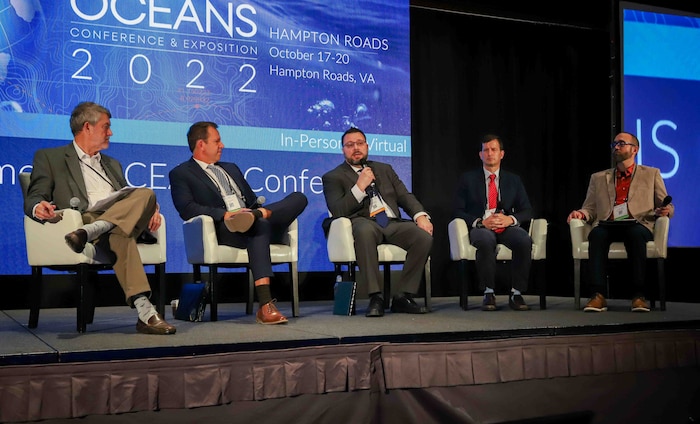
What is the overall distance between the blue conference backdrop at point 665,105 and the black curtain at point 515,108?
0.90 ft

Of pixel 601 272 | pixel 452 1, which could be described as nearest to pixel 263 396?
pixel 601 272

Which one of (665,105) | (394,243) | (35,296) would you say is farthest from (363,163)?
(665,105)

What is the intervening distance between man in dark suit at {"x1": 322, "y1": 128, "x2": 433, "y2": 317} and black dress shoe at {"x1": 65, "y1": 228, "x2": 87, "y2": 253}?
1593 millimetres

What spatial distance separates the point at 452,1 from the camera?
609 cm

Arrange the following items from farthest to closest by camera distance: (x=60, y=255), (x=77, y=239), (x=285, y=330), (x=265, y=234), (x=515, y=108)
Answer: (x=515, y=108) < (x=265, y=234) < (x=60, y=255) < (x=285, y=330) < (x=77, y=239)

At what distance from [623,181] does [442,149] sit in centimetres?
182

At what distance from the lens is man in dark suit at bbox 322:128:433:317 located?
159 inches

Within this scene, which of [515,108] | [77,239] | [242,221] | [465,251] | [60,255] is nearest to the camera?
[77,239]

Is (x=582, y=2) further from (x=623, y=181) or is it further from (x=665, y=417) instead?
(x=665, y=417)

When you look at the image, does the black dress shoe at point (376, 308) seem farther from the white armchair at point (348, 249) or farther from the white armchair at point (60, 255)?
the white armchair at point (60, 255)

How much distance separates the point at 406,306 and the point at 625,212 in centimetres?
149

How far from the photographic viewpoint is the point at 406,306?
13.7ft

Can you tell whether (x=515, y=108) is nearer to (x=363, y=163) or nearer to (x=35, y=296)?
(x=363, y=163)

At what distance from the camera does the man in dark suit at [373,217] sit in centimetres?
404
